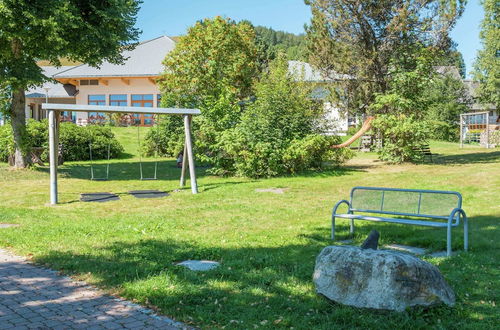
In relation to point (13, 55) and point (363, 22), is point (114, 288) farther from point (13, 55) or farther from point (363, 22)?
point (363, 22)

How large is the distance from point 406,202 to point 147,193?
796 centimetres

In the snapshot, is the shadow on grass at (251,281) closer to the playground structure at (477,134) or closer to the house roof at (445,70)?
the house roof at (445,70)

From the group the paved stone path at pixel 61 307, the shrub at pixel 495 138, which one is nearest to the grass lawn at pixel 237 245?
the paved stone path at pixel 61 307

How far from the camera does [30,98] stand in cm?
4994

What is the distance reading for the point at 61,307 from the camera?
4930 mm

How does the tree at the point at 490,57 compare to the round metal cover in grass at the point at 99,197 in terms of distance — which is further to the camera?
the tree at the point at 490,57

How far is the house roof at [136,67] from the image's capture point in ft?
153

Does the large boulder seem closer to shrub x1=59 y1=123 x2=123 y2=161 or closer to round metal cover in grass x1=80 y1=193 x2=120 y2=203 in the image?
round metal cover in grass x1=80 y1=193 x2=120 y2=203

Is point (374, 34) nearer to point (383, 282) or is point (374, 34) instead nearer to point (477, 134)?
point (383, 282)

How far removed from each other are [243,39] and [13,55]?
591 inches

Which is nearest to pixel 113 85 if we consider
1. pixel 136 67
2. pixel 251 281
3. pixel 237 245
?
pixel 136 67

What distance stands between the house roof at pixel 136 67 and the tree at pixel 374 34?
80.0 feet

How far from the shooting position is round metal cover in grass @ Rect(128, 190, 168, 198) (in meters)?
13.6

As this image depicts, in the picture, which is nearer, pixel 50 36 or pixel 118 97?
pixel 50 36
